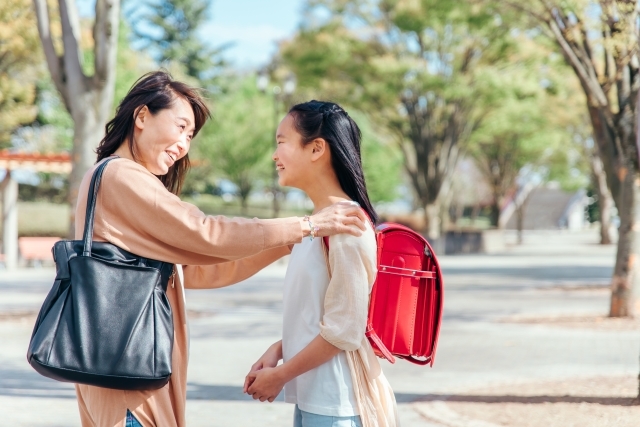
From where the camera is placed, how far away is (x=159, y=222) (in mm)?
2363

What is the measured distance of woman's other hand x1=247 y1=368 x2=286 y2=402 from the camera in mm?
2475

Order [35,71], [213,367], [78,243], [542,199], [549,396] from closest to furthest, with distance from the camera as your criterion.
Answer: [78,243] < [549,396] < [213,367] < [35,71] < [542,199]

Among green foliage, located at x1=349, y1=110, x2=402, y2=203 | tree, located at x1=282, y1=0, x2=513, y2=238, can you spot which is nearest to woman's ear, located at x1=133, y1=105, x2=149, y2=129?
tree, located at x1=282, y1=0, x2=513, y2=238

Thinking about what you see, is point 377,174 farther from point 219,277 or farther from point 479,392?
point 219,277

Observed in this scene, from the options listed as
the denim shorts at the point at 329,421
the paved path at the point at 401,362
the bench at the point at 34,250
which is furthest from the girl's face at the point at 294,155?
the bench at the point at 34,250

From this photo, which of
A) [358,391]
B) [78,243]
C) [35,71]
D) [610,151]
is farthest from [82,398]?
[35,71]

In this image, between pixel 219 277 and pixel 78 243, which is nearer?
pixel 78 243

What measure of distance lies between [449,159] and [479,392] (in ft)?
81.0

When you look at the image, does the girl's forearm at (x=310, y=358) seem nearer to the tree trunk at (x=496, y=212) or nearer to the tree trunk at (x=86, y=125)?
the tree trunk at (x=86, y=125)

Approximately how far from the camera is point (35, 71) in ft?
94.7

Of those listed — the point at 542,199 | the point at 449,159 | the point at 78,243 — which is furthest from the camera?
the point at 542,199

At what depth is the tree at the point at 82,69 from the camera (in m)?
11.5

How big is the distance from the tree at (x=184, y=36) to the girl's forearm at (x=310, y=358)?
52.6 meters

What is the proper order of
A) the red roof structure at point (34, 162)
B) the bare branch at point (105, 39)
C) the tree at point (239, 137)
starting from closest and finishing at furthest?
the bare branch at point (105, 39), the red roof structure at point (34, 162), the tree at point (239, 137)
